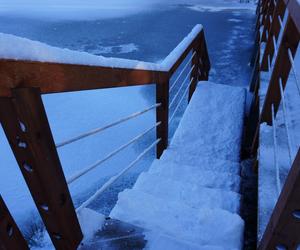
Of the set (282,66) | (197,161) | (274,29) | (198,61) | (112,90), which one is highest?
(274,29)

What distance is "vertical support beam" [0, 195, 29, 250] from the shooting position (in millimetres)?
609

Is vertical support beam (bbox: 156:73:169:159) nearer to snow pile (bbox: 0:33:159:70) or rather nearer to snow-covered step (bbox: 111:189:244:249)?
snow-covered step (bbox: 111:189:244:249)

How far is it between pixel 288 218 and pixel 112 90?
14.2ft

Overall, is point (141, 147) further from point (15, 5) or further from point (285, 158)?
point (15, 5)

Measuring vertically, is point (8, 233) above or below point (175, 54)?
below

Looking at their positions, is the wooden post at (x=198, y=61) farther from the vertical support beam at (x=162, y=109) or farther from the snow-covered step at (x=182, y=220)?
the snow-covered step at (x=182, y=220)

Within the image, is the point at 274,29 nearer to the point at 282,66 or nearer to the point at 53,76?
the point at 282,66

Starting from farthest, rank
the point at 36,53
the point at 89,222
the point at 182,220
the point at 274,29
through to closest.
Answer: the point at 274,29 < the point at 182,220 < the point at 89,222 < the point at 36,53

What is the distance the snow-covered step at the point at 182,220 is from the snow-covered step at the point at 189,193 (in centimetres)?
15

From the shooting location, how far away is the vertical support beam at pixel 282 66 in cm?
142

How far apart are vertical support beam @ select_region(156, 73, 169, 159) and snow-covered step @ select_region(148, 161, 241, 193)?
0.28 m

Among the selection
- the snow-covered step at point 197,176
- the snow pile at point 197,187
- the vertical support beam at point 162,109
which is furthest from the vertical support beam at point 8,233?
the vertical support beam at point 162,109

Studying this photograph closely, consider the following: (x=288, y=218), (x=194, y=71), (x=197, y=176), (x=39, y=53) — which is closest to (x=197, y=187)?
(x=197, y=176)

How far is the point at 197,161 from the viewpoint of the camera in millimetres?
1981
